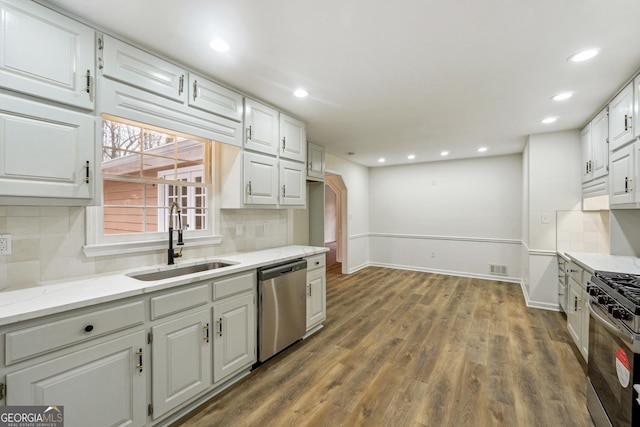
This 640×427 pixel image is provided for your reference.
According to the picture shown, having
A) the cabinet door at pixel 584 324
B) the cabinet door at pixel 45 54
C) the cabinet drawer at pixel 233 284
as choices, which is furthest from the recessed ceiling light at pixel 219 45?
the cabinet door at pixel 584 324

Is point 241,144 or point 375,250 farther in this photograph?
point 375,250

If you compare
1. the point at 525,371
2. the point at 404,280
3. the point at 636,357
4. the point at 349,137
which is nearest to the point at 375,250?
the point at 404,280

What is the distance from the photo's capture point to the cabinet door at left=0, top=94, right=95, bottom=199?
1419 millimetres

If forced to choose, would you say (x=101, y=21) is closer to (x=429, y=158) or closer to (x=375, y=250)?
(x=429, y=158)

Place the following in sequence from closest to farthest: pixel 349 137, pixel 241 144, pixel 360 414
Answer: pixel 360 414 → pixel 241 144 → pixel 349 137

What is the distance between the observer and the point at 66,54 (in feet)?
5.25

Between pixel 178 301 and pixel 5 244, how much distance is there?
97 centimetres

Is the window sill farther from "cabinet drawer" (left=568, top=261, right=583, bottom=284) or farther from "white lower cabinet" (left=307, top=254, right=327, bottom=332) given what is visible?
"cabinet drawer" (left=568, top=261, right=583, bottom=284)

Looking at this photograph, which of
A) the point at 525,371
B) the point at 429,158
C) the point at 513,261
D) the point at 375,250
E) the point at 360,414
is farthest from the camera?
the point at 375,250

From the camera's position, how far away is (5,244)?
5.24 feet

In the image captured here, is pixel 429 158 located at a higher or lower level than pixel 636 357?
higher

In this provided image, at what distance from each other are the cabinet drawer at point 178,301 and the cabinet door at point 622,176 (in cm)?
348

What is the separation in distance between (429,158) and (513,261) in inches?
99.5

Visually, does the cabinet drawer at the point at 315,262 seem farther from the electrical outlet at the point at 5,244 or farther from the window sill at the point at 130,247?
the electrical outlet at the point at 5,244
